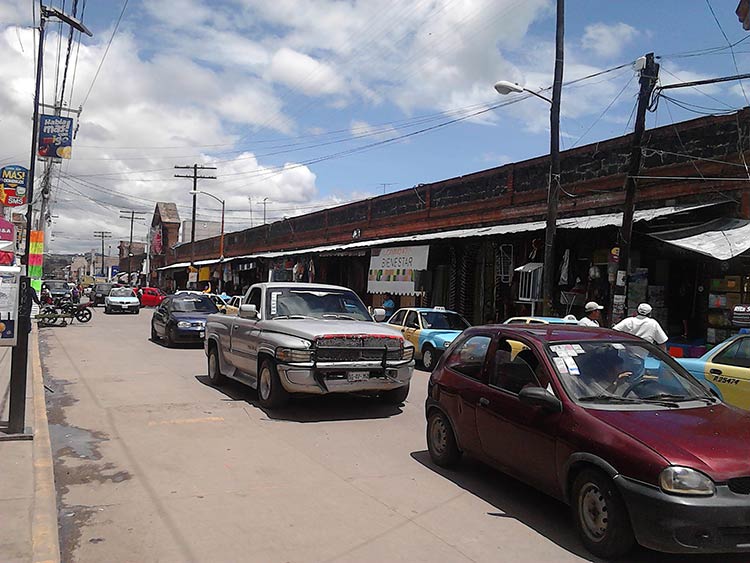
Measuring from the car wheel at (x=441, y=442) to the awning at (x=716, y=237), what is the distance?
7.83 meters

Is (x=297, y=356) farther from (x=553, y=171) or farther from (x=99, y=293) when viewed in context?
(x=99, y=293)

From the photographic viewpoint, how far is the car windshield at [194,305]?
67.5 feet

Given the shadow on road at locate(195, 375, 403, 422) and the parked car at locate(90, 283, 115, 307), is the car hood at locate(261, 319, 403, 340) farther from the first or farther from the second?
the parked car at locate(90, 283, 115, 307)

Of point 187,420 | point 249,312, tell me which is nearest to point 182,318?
point 249,312

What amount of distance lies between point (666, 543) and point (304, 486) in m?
3.16

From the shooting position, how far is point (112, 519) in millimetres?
5305

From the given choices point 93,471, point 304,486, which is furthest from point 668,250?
point 93,471

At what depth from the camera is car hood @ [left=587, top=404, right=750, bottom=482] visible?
4.28 metres

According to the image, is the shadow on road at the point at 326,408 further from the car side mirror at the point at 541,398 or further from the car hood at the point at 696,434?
the car hood at the point at 696,434

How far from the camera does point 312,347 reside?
8953 millimetres

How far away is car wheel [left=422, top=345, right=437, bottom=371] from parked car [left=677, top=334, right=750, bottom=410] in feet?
24.8

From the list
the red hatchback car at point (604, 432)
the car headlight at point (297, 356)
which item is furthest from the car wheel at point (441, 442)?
the car headlight at point (297, 356)

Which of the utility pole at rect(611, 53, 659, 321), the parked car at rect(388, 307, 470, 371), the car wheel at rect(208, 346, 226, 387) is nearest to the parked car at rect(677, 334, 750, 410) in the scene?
the utility pole at rect(611, 53, 659, 321)

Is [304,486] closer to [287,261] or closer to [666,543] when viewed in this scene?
[666,543]
